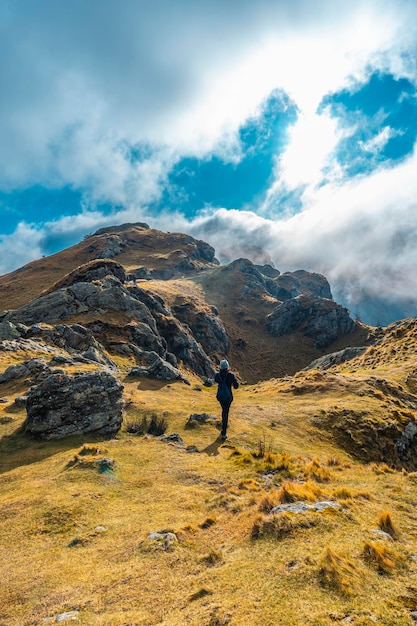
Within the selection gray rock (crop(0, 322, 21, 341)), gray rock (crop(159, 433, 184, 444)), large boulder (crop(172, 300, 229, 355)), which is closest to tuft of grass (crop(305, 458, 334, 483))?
gray rock (crop(159, 433, 184, 444))

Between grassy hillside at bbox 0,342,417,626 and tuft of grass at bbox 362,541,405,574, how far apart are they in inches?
0.9

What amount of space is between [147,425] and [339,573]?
18.3 m

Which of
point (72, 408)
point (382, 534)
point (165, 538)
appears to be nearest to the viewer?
point (382, 534)

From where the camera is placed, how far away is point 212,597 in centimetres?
651

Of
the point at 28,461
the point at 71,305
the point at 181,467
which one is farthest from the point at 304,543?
the point at 71,305

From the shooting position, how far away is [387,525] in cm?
875

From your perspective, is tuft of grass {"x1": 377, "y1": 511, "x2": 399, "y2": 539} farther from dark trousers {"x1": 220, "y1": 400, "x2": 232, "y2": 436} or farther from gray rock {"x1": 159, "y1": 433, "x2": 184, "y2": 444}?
gray rock {"x1": 159, "y1": 433, "x2": 184, "y2": 444}

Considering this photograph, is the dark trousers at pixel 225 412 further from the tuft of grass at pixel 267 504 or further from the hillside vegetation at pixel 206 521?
the tuft of grass at pixel 267 504

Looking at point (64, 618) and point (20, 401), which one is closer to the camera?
point (64, 618)

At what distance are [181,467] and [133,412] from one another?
34.4ft

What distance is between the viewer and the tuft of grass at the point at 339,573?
6.15 meters

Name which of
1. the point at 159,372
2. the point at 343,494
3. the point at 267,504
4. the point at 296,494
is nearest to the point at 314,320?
the point at 159,372

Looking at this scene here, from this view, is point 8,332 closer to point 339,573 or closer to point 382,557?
point 339,573

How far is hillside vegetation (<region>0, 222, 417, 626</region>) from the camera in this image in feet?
20.9
